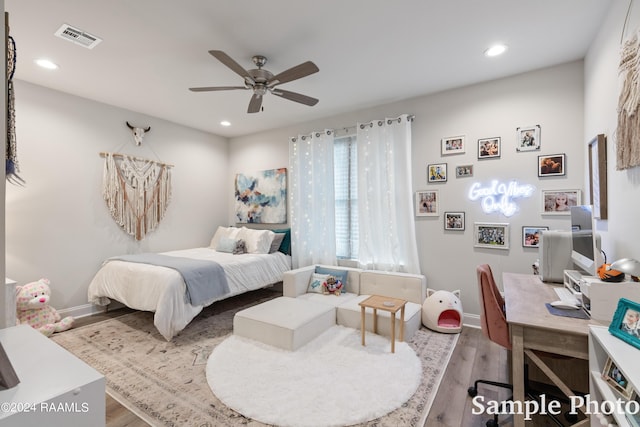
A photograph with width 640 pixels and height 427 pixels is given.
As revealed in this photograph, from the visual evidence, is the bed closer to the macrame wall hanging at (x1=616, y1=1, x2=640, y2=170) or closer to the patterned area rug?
the patterned area rug

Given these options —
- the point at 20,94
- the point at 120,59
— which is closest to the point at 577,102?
the point at 120,59

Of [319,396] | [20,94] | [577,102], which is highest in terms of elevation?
[20,94]

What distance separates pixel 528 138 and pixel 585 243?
1.53 m

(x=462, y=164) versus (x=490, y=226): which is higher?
(x=462, y=164)

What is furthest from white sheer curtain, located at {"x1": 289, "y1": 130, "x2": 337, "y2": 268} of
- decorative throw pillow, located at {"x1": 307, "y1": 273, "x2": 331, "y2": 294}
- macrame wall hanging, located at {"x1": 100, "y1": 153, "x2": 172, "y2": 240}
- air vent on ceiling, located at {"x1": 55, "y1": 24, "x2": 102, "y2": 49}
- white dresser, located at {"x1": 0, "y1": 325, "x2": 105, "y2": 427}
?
white dresser, located at {"x1": 0, "y1": 325, "x2": 105, "y2": 427}

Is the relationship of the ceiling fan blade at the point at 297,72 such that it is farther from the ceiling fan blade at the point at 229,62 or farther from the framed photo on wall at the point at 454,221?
the framed photo on wall at the point at 454,221

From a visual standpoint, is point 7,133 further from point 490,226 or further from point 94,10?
point 490,226

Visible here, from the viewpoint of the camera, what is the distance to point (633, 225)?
5.57ft

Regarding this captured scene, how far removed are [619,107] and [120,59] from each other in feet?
12.8

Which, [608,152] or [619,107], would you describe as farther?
[608,152]

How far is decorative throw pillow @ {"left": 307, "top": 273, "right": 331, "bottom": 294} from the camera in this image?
3816 millimetres

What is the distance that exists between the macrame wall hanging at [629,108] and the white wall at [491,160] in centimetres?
126

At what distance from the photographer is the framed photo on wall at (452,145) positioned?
345 centimetres

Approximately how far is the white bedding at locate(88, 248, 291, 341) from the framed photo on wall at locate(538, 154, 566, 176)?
3.45 m
